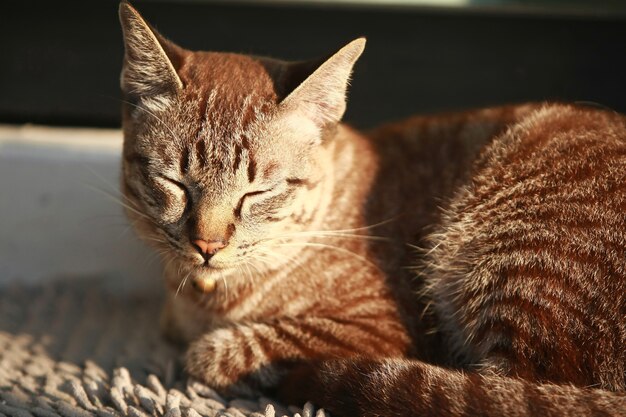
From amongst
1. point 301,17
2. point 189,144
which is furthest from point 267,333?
Answer: point 301,17

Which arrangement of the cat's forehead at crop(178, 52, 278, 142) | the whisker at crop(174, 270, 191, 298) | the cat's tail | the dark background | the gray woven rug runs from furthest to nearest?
the dark background < the whisker at crop(174, 270, 191, 298) < the cat's forehead at crop(178, 52, 278, 142) < the gray woven rug < the cat's tail

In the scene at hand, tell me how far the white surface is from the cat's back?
176cm

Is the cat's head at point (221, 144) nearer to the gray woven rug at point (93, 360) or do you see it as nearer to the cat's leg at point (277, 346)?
the cat's leg at point (277, 346)

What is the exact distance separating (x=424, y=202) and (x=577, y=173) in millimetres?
662

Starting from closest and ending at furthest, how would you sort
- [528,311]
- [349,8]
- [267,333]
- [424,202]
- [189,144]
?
[528,311] → [189,144] → [267,333] → [424,202] → [349,8]

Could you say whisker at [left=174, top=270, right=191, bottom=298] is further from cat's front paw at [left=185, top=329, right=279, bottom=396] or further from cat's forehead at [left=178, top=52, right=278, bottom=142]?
cat's forehead at [left=178, top=52, right=278, bottom=142]

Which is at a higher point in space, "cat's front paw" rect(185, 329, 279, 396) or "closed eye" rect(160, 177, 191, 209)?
"closed eye" rect(160, 177, 191, 209)

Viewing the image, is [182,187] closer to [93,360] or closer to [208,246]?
[208,246]

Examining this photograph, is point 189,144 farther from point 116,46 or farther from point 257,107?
point 116,46

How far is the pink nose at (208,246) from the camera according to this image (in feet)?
8.13

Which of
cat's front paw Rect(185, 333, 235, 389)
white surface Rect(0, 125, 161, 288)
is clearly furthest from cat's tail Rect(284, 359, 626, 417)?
white surface Rect(0, 125, 161, 288)

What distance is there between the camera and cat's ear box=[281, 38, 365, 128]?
101 inches

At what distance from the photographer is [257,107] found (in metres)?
2.61

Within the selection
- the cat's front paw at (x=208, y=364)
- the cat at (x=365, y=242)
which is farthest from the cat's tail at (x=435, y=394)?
the cat's front paw at (x=208, y=364)
